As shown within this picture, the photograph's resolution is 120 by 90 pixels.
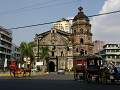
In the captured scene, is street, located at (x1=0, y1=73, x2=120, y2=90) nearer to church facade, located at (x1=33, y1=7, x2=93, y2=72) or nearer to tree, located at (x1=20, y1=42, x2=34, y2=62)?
church facade, located at (x1=33, y1=7, x2=93, y2=72)

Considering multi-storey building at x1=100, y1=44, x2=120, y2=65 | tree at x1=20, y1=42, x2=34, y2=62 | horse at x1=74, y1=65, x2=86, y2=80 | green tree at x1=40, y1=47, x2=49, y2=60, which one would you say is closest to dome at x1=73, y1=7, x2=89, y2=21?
green tree at x1=40, y1=47, x2=49, y2=60

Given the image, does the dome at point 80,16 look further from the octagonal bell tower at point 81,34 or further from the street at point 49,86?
the street at point 49,86

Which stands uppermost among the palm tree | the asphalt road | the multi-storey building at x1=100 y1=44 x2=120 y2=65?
the multi-storey building at x1=100 y1=44 x2=120 y2=65

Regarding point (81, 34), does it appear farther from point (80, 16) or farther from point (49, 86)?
point (49, 86)

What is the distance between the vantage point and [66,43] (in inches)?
5221

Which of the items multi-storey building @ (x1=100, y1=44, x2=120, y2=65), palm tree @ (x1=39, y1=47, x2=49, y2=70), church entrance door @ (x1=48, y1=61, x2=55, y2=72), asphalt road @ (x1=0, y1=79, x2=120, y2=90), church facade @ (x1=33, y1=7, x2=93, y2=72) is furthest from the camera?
multi-storey building @ (x1=100, y1=44, x2=120, y2=65)

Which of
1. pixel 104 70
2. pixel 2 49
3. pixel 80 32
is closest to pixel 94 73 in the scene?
pixel 104 70

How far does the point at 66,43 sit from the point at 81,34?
774 centimetres

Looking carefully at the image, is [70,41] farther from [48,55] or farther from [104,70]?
[104,70]

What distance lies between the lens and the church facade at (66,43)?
128m

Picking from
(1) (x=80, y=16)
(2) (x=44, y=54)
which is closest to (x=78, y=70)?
(2) (x=44, y=54)

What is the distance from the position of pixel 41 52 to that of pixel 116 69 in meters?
97.4

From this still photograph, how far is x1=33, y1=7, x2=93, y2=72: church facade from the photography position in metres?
128

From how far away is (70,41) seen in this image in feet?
435
